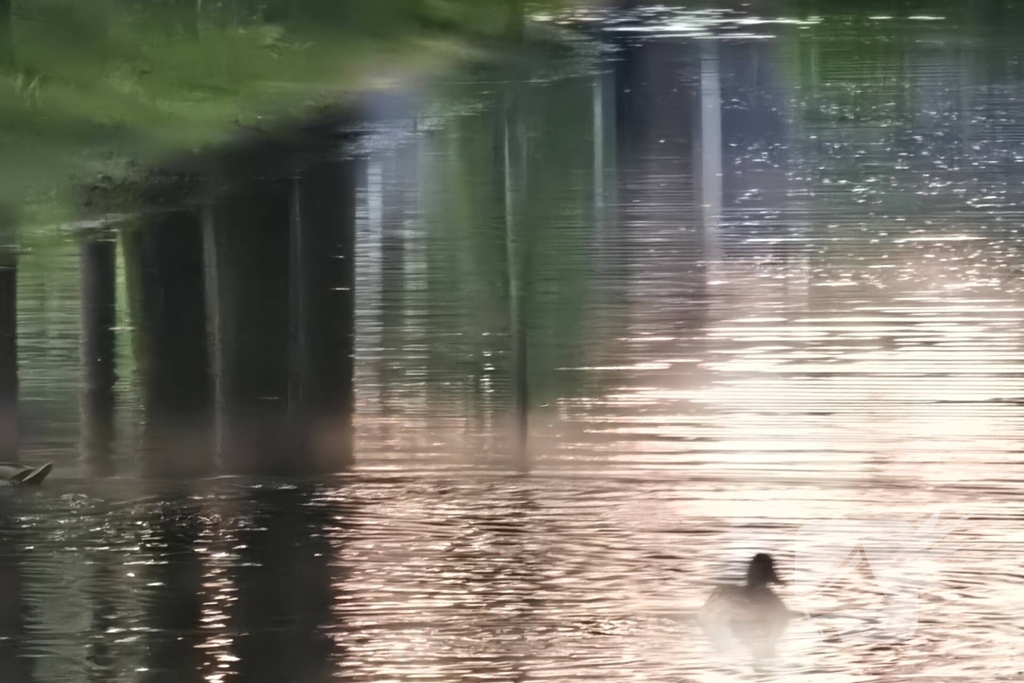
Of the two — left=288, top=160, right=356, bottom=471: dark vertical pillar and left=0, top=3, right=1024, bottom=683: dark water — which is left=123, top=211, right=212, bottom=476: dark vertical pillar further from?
left=288, top=160, right=356, bottom=471: dark vertical pillar

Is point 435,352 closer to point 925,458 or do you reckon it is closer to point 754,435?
point 754,435

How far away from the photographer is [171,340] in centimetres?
1107

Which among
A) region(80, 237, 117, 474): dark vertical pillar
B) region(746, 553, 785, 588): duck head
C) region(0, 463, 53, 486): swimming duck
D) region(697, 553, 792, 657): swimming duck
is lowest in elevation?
region(697, 553, 792, 657): swimming duck

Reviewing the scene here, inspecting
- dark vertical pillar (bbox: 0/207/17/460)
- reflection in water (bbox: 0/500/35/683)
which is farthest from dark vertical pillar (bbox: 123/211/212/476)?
reflection in water (bbox: 0/500/35/683)

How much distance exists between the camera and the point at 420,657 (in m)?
6.54

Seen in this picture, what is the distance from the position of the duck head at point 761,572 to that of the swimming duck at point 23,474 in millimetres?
2945

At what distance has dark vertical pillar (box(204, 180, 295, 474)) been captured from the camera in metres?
9.20

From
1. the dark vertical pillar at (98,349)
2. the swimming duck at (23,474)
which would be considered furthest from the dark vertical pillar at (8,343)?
the swimming duck at (23,474)

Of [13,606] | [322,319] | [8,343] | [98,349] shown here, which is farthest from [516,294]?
[13,606]

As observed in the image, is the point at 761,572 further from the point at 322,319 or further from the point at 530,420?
the point at 322,319

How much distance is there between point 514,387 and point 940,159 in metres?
8.71

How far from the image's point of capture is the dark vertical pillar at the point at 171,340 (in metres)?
9.12

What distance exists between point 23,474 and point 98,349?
244 cm

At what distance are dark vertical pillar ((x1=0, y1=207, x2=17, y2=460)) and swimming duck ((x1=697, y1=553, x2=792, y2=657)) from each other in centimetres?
337
